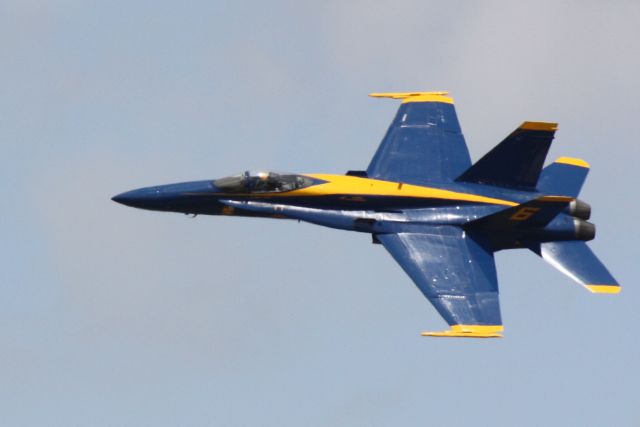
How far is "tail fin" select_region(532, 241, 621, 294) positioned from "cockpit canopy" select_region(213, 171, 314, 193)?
7.68 meters

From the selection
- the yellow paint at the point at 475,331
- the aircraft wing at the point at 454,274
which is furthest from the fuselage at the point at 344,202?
the yellow paint at the point at 475,331

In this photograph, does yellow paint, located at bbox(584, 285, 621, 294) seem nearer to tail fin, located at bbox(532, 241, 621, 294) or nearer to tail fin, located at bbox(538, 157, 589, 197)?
tail fin, located at bbox(532, 241, 621, 294)

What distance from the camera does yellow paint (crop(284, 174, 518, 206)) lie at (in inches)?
2400

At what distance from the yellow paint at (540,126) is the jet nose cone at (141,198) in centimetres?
1149

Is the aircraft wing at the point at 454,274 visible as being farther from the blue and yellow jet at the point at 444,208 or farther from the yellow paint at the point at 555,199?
the yellow paint at the point at 555,199

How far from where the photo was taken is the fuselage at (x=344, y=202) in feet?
200

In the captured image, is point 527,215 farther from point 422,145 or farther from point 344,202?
point 344,202

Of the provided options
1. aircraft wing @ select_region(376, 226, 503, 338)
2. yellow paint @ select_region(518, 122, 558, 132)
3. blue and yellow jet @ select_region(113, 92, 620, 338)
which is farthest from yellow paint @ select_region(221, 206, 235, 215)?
yellow paint @ select_region(518, 122, 558, 132)

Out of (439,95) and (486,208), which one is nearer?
(486,208)

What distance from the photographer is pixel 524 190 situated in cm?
6228

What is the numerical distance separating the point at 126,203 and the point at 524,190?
12.4 m

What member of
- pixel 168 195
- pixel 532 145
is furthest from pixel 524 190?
pixel 168 195

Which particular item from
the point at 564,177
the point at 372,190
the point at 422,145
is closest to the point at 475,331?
the point at 372,190

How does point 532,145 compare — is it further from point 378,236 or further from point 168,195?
point 168,195
